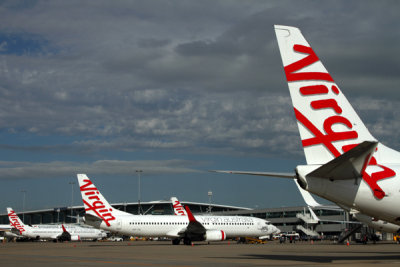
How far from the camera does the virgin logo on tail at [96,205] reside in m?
49.0

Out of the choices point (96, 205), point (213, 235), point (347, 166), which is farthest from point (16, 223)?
point (347, 166)

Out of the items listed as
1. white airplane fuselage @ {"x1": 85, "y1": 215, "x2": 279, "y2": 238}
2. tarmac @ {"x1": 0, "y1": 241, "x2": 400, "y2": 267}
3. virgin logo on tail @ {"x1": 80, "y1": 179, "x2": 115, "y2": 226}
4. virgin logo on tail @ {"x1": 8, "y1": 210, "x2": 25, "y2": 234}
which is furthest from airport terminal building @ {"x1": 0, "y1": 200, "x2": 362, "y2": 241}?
tarmac @ {"x1": 0, "y1": 241, "x2": 400, "y2": 267}

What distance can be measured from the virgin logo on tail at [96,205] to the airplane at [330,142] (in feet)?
114

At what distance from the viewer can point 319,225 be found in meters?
101

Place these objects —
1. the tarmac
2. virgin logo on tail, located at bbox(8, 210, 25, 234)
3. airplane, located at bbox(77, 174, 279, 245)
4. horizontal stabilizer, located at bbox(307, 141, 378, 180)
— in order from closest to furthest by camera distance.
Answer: horizontal stabilizer, located at bbox(307, 141, 378, 180), the tarmac, airplane, located at bbox(77, 174, 279, 245), virgin logo on tail, located at bbox(8, 210, 25, 234)

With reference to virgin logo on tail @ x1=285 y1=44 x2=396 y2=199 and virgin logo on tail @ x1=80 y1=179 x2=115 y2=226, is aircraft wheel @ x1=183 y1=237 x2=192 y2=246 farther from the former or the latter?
virgin logo on tail @ x1=285 y1=44 x2=396 y2=199

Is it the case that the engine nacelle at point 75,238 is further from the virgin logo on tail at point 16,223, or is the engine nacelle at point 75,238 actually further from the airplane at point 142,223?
the airplane at point 142,223

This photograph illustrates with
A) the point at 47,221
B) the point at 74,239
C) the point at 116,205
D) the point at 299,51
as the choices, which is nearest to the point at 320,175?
the point at 299,51

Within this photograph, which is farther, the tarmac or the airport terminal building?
the airport terminal building

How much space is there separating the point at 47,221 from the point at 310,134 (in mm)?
163569

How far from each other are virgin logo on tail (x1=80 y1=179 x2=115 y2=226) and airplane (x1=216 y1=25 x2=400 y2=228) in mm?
34896

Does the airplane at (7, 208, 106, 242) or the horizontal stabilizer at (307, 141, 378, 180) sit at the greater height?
the horizontal stabilizer at (307, 141, 378, 180)

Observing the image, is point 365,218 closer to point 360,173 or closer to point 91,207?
point 360,173

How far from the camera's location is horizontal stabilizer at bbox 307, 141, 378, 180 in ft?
47.2
